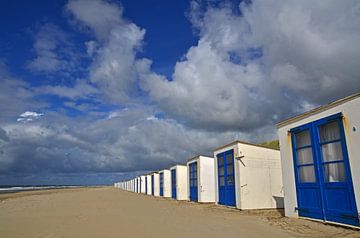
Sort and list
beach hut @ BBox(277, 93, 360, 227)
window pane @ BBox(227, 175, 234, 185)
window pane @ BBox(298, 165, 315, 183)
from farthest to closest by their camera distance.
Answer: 1. window pane @ BBox(227, 175, 234, 185)
2. window pane @ BBox(298, 165, 315, 183)
3. beach hut @ BBox(277, 93, 360, 227)

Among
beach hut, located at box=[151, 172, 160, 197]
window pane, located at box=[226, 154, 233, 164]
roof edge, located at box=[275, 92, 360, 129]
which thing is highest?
roof edge, located at box=[275, 92, 360, 129]

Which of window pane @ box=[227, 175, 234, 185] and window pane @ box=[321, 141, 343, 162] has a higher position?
window pane @ box=[321, 141, 343, 162]

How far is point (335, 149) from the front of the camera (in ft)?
30.4

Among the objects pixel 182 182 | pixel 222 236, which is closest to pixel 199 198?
pixel 182 182

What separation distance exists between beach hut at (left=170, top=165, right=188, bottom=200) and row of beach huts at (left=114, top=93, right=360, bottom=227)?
10.4 meters

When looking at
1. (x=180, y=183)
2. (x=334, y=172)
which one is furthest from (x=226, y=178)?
(x=180, y=183)

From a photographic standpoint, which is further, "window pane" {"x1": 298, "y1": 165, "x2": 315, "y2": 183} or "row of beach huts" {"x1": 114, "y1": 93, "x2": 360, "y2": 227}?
"window pane" {"x1": 298, "y1": 165, "x2": 315, "y2": 183}

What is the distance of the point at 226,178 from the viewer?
17.5 m

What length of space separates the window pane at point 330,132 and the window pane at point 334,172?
827mm

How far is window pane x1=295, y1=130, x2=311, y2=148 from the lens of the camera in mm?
10560

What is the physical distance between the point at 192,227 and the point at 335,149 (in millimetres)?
4999

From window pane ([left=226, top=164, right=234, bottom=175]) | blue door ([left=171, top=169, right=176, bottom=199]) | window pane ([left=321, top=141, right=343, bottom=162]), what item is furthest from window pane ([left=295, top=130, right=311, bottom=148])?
blue door ([left=171, top=169, right=176, bottom=199])

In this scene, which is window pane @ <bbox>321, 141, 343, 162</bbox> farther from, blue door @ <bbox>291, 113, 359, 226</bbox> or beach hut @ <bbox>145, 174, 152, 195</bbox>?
beach hut @ <bbox>145, 174, 152, 195</bbox>

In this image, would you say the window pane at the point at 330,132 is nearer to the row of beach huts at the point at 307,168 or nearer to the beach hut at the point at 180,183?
the row of beach huts at the point at 307,168
